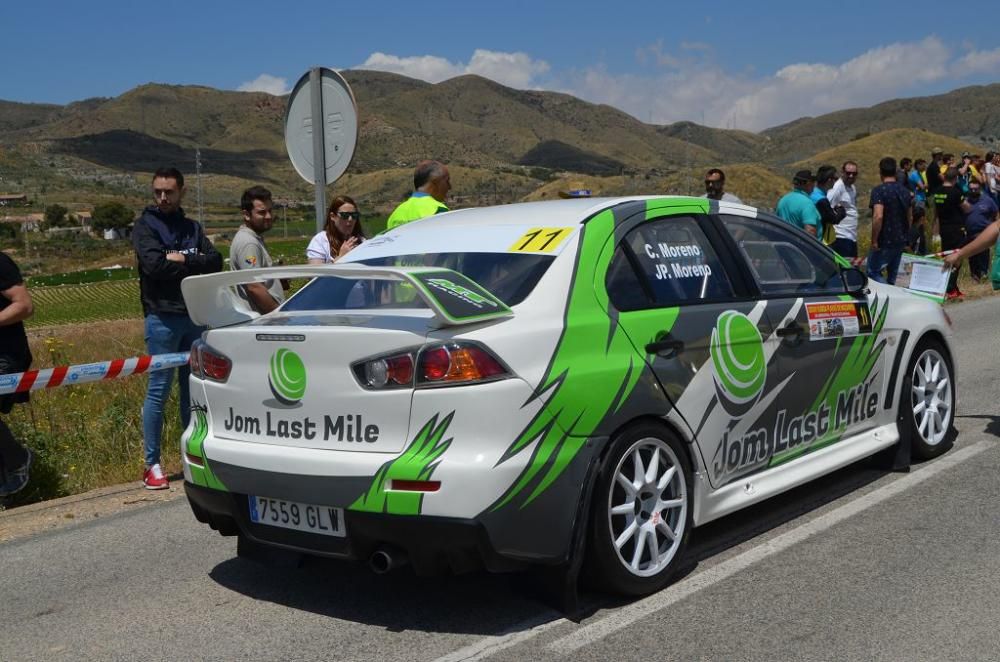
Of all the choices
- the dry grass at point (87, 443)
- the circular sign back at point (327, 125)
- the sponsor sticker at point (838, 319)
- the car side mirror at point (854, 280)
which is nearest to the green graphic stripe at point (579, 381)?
the sponsor sticker at point (838, 319)

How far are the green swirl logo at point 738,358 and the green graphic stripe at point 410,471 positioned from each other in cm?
155

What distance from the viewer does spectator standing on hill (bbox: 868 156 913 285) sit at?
13.2 metres

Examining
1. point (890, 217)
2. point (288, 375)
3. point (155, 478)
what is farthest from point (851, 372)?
point (890, 217)

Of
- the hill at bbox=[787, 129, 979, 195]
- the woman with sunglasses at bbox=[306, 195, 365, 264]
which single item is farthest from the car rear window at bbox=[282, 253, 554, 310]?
the hill at bbox=[787, 129, 979, 195]

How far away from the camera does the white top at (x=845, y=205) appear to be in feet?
44.3

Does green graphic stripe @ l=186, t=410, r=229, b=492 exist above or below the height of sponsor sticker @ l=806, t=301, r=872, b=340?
below

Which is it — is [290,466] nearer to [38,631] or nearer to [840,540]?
[38,631]

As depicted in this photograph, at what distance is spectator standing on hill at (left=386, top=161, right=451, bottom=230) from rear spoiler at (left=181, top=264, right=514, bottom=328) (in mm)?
2994

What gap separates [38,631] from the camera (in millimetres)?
4449

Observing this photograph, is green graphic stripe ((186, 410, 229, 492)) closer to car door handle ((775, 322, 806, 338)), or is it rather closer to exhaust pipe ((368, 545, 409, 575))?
exhaust pipe ((368, 545, 409, 575))

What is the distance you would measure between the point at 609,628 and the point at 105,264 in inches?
4020

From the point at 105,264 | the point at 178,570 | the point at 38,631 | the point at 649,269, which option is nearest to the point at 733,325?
the point at 649,269

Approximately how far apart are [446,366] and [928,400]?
12.7 ft

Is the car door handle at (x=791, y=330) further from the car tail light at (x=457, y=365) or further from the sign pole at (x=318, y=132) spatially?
the sign pole at (x=318, y=132)
